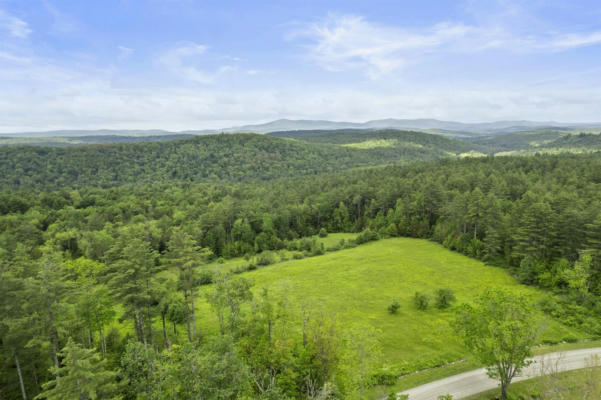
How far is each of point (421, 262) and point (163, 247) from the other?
75.7m

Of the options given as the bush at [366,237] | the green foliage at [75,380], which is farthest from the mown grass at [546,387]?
the bush at [366,237]

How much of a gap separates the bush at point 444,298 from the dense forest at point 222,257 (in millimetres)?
13715

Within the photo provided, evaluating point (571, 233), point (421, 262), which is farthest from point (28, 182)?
point (571, 233)

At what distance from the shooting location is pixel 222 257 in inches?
3625

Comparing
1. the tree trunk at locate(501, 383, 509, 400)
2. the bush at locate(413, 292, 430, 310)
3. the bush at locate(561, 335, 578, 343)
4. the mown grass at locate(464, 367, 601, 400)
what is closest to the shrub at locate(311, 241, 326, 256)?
the bush at locate(413, 292, 430, 310)

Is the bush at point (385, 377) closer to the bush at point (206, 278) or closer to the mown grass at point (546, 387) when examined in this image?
the mown grass at point (546, 387)

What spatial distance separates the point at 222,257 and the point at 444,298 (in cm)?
6391

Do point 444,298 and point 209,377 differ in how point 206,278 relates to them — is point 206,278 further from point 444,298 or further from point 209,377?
point 209,377

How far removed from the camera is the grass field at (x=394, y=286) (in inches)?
1610

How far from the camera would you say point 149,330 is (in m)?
38.5

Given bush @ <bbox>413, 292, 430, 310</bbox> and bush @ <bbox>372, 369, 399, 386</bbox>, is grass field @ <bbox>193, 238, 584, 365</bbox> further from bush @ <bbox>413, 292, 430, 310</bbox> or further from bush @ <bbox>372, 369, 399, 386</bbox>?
bush @ <bbox>372, 369, 399, 386</bbox>

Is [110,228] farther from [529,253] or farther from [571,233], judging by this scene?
[571,233]

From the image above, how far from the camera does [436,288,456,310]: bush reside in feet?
170

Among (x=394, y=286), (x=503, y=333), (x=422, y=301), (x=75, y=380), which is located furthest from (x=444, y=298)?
(x=75, y=380)
